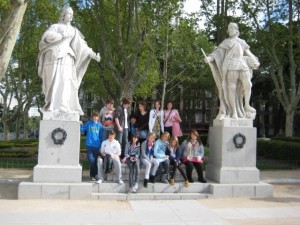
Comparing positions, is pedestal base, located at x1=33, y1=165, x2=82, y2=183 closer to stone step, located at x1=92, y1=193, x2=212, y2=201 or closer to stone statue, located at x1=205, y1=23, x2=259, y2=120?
stone step, located at x1=92, y1=193, x2=212, y2=201

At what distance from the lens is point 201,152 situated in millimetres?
11352

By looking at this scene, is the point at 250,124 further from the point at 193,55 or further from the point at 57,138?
the point at 193,55

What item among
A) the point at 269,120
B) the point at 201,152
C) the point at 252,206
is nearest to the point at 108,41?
the point at 201,152

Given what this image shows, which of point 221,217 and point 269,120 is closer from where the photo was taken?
point 221,217

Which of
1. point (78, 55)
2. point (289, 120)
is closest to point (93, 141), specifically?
point (78, 55)

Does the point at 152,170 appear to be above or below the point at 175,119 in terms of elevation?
below

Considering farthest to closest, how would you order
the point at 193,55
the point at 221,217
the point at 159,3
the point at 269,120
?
the point at 269,120, the point at 193,55, the point at 159,3, the point at 221,217

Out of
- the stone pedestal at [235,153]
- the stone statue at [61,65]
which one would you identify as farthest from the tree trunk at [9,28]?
the stone pedestal at [235,153]

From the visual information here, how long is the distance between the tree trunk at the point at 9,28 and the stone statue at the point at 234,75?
17.5 ft

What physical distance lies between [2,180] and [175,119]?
17.5ft

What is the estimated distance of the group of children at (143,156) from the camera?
419 inches

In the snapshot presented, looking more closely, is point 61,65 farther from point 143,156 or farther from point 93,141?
point 143,156

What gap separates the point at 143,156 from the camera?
35.8 ft

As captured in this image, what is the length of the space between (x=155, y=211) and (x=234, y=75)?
4.56m
